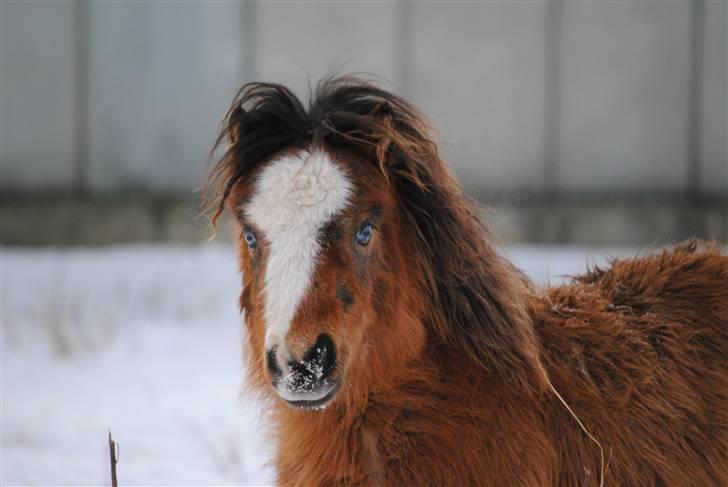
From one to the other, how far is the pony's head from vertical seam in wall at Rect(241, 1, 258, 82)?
7.27 metres

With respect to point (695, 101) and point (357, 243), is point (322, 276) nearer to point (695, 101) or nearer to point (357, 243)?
point (357, 243)

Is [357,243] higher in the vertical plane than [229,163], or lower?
lower

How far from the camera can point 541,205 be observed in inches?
403

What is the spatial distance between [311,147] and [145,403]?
11.1 feet

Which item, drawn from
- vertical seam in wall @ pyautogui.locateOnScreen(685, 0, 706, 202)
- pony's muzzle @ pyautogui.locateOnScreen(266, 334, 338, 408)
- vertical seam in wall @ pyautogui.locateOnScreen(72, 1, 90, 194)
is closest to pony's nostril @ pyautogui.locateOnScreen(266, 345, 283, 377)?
pony's muzzle @ pyautogui.locateOnScreen(266, 334, 338, 408)

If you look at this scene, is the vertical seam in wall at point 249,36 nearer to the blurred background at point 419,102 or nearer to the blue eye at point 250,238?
the blurred background at point 419,102

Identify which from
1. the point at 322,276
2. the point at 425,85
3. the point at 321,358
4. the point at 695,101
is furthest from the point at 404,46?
the point at 321,358

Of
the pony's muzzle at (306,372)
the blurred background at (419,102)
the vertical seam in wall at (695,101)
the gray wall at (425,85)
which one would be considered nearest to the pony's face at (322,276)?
the pony's muzzle at (306,372)

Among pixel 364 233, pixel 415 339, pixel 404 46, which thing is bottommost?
pixel 415 339

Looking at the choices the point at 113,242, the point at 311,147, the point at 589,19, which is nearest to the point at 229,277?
the point at 113,242

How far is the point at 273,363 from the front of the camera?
2594mm

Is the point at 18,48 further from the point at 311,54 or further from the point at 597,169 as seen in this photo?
Answer: the point at 597,169

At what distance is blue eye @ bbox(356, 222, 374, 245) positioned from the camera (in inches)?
113

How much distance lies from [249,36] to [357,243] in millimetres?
7883
